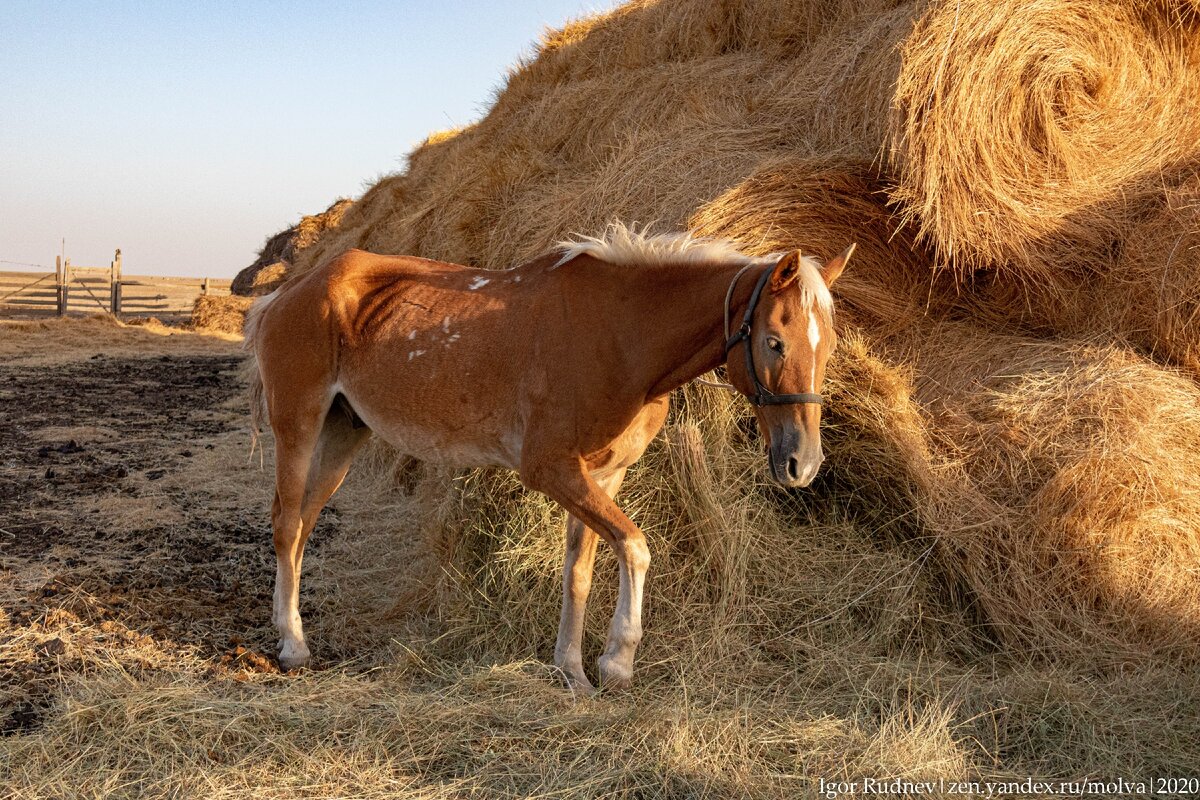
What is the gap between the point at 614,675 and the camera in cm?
377

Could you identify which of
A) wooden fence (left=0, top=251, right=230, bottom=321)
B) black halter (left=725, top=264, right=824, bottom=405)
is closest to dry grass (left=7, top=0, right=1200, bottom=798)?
black halter (left=725, top=264, right=824, bottom=405)

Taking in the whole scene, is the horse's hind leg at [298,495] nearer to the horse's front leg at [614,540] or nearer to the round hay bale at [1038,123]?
the horse's front leg at [614,540]

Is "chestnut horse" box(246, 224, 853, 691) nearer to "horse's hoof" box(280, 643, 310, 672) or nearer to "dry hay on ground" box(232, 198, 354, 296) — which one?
"horse's hoof" box(280, 643, 310, 672)

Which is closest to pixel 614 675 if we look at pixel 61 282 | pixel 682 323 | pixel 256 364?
pixel 682 323

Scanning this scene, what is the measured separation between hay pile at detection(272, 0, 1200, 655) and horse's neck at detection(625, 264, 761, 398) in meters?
0.81

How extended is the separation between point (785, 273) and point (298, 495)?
249 centimetres

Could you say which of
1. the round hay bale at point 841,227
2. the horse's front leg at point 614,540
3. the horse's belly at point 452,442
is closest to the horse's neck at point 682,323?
the horse's front leg at point 614,540

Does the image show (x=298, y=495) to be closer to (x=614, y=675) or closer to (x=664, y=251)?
(x=614, y=675)

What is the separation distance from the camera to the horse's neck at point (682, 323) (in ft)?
12.1

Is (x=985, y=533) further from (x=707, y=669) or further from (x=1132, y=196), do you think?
(x=1132, y=196)

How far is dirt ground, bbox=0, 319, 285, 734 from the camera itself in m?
4.10

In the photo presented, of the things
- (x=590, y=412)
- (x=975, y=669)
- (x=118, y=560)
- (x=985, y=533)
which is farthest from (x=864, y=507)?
(x=118, y=560)

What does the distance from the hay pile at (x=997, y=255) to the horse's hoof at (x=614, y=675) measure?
25.7 inches

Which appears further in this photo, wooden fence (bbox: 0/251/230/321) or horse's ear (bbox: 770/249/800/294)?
wooden fence (bbox: 0/251/230/321)
